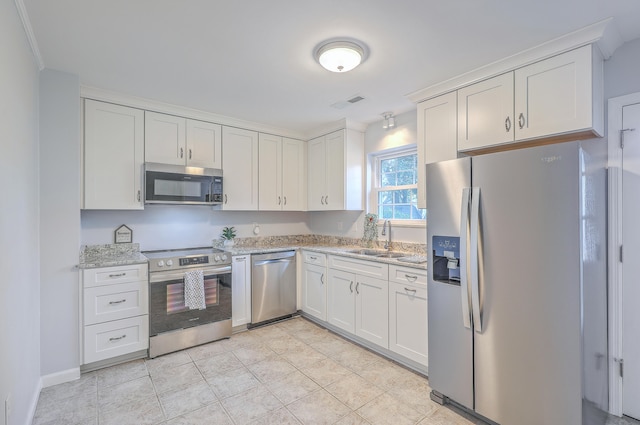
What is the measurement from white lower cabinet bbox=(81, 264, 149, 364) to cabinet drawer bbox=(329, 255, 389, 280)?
189 cm

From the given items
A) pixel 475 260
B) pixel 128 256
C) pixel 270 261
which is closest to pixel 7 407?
pixel 128 256

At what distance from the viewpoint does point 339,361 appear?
9.25ft

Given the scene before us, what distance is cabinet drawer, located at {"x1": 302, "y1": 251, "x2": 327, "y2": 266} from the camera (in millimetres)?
3615

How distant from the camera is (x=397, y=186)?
370cm

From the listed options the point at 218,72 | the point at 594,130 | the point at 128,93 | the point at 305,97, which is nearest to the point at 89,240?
the point at 128,93

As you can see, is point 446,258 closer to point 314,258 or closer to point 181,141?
point 314,258

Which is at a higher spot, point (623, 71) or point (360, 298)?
point (623, 71)

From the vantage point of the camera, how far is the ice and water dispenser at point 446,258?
2.07m

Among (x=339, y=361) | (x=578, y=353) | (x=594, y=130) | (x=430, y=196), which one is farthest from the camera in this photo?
(x=339, y=361)

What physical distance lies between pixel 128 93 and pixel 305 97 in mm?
1699

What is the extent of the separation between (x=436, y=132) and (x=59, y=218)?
325 centimetres

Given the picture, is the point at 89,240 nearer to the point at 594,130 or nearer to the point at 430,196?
the point at 430,196

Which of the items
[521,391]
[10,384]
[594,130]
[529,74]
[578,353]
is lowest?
[521,391]

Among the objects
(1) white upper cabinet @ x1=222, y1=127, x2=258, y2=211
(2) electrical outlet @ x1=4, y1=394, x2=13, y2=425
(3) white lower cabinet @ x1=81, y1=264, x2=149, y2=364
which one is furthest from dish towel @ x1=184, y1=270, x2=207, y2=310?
(2) electrical outlet @ x1=4, y1=394, x2=13, y2=425
